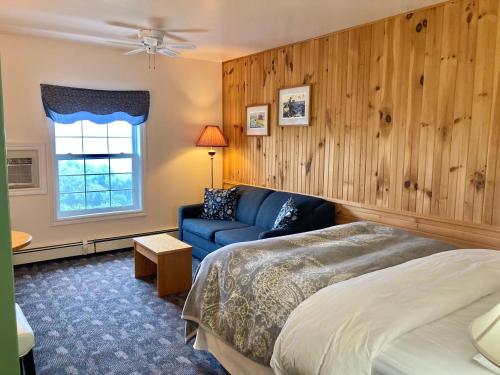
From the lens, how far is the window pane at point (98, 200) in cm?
482

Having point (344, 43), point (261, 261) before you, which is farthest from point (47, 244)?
point (344, 43)

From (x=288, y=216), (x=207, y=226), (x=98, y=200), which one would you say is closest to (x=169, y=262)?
(x=207, y=226)

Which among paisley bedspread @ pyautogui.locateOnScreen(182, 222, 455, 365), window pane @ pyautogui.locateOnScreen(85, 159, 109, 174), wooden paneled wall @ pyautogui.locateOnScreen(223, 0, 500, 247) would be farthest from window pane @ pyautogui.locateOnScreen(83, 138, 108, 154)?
paisley bedspread @ pyautogui.locateOnScreen(182, 222, 455, 365)

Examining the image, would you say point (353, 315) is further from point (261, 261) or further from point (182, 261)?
point (182, 261)

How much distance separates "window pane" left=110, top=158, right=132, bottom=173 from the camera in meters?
4.95

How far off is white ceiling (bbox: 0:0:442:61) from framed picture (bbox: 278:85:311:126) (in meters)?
0.54

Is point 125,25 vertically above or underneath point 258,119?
above

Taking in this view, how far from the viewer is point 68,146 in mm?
4617

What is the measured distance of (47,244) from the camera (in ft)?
14.7

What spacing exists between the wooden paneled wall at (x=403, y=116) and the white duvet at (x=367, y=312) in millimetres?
1302

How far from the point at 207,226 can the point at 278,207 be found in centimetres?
80

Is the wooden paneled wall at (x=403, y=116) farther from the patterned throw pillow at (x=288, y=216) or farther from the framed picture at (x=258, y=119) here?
the patterned throw pillow at (x=288, y=216)

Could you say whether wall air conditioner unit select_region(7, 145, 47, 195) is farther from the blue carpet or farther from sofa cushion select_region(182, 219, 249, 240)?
sofa cushion select_region(182, 219, 249, 240)

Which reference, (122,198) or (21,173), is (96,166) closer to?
(122,198)
